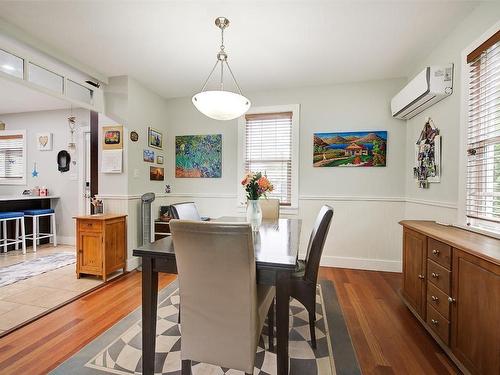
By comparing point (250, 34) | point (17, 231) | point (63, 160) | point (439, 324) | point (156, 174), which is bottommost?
point (439, 324)

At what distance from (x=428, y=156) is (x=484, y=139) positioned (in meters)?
0.79

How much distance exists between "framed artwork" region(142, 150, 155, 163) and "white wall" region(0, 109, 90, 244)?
75.0 inches

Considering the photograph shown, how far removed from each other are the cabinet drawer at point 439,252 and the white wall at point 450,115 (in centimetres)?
57

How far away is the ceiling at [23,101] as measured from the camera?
3783 mm

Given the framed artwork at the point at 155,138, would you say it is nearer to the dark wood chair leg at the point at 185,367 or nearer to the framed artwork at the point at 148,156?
the framed artwork at the point at 148,156

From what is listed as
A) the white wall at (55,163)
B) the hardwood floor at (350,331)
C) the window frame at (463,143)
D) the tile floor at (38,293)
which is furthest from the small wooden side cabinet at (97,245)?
the window frame at (463,143)

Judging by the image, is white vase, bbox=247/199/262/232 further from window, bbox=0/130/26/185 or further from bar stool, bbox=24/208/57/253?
window, bbox=0/130/26/185

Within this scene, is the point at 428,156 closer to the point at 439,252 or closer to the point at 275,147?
the point at 439,252

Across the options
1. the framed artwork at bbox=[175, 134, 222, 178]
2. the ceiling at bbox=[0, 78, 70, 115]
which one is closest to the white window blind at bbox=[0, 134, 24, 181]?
the ceiling at bbox=[0, 78, 70, 115]

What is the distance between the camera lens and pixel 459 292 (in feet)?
4.98

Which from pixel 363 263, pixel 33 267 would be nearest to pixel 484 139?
pixel 363 263

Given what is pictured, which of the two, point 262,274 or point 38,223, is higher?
point 262,274

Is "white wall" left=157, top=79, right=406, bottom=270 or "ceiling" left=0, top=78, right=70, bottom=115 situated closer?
"white wall" left=157, top=79, right=406, bottom=270

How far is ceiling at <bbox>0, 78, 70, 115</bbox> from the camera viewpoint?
12.4 feet
